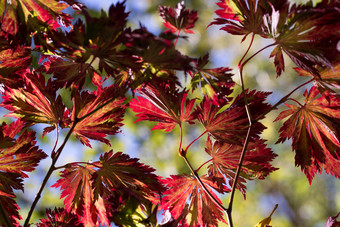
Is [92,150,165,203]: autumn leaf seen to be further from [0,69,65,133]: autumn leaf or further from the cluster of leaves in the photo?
[0,69,65,133]: autumn leaf

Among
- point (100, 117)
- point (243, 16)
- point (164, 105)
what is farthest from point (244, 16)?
point (100, 117)

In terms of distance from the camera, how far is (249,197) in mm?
5418

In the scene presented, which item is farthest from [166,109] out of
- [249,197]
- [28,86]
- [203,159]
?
[249,197]

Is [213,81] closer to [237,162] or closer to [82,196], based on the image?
[237,162]

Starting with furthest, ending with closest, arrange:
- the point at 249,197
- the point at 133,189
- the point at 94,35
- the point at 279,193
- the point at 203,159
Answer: the point at 279,193
the point at 249,197
the point at 203,159
the point at 133,189
the point at 94,35

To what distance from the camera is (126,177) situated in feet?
1.90

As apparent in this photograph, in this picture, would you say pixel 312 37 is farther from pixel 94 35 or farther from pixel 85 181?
pixel 85 181

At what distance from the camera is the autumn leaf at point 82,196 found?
0.59 meters

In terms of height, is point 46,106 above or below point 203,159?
below

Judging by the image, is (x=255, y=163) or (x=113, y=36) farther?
(x=255, y=163)

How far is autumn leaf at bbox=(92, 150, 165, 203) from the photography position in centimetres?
57

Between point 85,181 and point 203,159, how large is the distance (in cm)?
454

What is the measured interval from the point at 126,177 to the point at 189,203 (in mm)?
139

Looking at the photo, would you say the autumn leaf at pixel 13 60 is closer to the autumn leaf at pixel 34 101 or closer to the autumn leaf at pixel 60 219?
the autumn leaf at pixel 34 101
